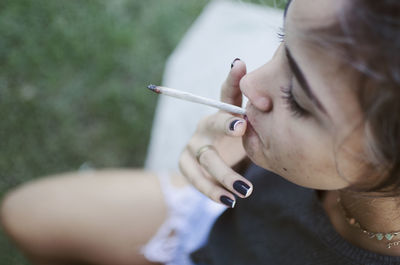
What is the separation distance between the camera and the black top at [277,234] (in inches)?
38.5

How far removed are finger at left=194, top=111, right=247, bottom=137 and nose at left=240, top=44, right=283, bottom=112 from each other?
9cm

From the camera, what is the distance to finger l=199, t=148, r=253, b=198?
3.10 feet

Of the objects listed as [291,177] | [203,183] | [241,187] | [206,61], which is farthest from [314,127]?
[206,61]

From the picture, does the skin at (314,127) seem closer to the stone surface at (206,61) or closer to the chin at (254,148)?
the chin at (254,148)

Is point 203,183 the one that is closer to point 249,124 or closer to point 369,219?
point 249,124

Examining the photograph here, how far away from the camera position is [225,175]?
38.5 inches

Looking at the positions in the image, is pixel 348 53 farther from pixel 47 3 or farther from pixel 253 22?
pixel 47 3

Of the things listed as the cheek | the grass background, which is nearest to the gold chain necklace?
the cheek

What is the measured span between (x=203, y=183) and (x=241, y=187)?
15 cm

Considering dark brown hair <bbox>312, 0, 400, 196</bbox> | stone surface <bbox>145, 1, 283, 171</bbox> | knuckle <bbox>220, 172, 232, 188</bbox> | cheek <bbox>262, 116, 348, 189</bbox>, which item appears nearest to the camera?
dark brown hair <bbox>312, 0, 400, 196</bbox>

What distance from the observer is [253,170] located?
4.05 ft

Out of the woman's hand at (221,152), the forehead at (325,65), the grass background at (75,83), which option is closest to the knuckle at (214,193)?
the woman's hand at (221,152)

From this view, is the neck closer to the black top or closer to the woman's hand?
the black top

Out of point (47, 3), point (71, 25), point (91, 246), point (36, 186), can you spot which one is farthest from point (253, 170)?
point (47, 3)
